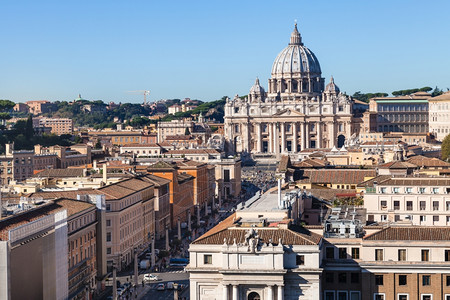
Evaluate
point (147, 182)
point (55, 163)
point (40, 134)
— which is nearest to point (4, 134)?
point (40, 134)

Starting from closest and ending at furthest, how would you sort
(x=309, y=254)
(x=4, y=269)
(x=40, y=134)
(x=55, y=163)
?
(x=309, y=254)
(x=4, y=269)
(x=55, y=163)
(x=40, y=134)

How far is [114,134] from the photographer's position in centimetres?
15425

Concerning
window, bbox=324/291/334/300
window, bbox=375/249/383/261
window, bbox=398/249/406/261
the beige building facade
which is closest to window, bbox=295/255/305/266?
window, bbox=324/291/334/300

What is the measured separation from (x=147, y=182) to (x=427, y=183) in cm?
1992

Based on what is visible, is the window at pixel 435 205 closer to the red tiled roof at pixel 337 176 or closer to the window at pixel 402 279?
the window at pixel 402 279

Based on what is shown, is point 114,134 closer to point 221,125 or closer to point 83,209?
point 221,125

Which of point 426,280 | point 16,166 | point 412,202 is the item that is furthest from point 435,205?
point 16,166

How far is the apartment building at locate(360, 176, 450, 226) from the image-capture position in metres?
37.2

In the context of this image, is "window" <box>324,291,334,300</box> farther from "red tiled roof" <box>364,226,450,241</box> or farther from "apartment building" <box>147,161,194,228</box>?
"apartment building" <box>147,161,194,228</box>

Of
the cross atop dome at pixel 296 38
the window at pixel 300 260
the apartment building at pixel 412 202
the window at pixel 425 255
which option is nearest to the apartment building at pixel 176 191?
the apartment building at pixel 412 202

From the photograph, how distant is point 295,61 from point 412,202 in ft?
481

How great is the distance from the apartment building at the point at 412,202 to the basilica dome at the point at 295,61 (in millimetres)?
144222

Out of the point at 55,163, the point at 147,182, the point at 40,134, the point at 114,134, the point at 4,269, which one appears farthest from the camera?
the point at 114,134

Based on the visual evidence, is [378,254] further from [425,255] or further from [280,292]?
[280,292]
